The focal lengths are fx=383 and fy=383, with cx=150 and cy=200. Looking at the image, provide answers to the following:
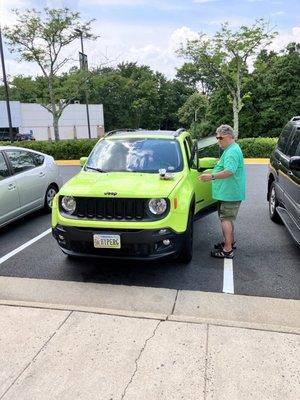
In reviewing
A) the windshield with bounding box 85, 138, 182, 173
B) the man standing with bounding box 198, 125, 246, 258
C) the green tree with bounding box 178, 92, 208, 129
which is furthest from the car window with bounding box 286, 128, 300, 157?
the green tree with bounding box 178, 92, 208, 129

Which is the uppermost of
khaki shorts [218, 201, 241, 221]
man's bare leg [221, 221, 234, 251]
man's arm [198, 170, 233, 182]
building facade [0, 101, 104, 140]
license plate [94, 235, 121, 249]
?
man's arm [198, 170, 233, 182]

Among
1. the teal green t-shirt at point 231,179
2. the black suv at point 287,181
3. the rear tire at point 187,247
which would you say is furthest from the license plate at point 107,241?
the black suv at point 287,181

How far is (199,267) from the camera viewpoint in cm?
492

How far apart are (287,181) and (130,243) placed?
9.20 ft

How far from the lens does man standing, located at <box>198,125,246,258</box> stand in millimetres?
4672

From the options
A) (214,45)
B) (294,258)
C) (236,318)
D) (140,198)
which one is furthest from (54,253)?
(214,45)

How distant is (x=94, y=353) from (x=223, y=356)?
1.03 m

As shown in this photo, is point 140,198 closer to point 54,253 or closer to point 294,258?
point 54,253

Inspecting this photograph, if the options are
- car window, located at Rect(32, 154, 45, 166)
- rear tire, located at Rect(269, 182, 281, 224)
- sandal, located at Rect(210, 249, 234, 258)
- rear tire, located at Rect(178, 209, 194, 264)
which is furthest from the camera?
car window, located at Rect(32, 154, 45, 166)

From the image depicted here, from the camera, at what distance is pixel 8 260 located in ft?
17.5

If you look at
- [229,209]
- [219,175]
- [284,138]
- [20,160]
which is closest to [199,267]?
[229,209]

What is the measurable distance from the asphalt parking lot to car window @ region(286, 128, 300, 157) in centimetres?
134

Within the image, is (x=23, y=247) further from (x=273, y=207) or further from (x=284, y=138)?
(x=284, y=138)

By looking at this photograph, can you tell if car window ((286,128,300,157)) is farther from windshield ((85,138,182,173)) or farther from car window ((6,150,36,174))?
car window ((6,150,36,174))
